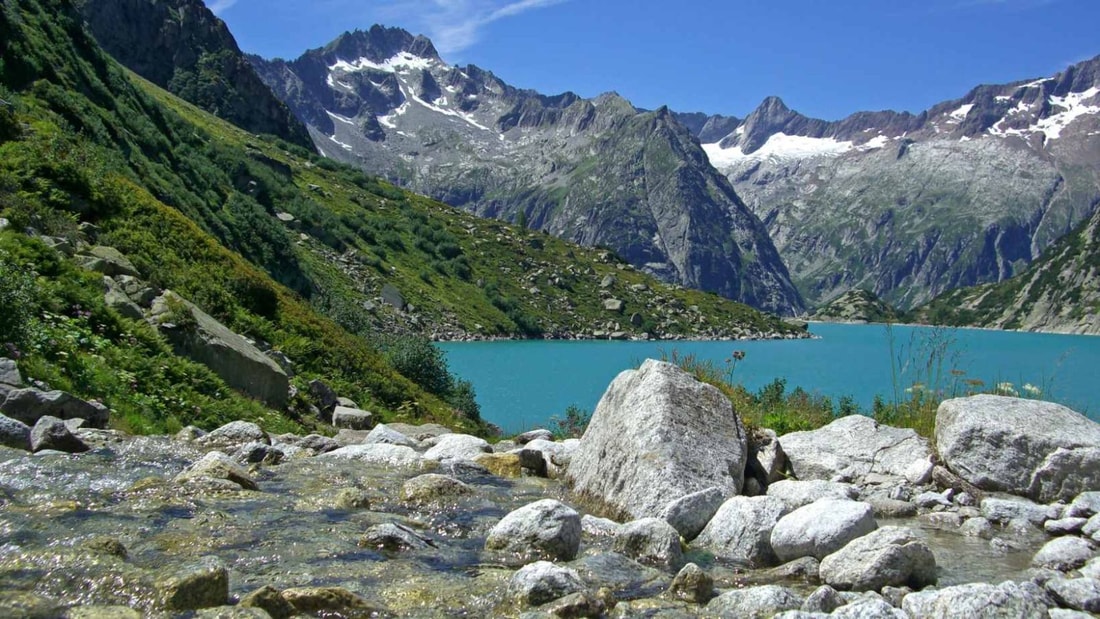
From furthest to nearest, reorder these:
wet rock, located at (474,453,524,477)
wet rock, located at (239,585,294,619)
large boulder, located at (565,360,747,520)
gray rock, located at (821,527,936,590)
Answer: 1. wet rock, located at (474,453,524,477)
2. large boulder, located at (565,360,747,520)
3. gray rock, located at (821,527,936,590)
4. wet rock, located at (239,585,294,619)

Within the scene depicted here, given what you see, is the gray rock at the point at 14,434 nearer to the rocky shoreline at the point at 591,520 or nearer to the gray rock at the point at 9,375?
the rocky shoreline at the point at 591,520

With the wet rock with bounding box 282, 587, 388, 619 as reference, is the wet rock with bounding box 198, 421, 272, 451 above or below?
above

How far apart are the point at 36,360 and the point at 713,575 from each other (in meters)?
11.0

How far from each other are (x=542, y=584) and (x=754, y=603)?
6.43 feet

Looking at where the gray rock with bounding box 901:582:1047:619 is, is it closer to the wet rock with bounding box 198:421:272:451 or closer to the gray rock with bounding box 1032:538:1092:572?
the gray rock with bounding box 1032:538:1092:572

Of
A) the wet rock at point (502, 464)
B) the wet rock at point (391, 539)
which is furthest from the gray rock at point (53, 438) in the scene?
the wet rock at point (502, 464)

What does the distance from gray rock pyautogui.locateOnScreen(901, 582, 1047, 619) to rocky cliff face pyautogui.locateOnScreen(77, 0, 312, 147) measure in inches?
6266

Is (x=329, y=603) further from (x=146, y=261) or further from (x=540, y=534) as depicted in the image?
(x=146, y=261)

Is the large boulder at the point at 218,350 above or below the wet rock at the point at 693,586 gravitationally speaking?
above

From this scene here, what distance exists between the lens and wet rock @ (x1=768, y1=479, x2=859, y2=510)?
34.3ft

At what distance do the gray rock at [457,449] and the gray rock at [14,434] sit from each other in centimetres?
598

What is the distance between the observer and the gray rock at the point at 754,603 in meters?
6.69

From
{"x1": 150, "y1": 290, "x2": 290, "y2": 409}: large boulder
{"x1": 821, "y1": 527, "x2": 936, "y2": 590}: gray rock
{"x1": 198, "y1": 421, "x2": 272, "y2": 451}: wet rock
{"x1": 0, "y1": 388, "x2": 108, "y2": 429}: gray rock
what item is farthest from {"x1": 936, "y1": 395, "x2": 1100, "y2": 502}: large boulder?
{"x1": 150, "y1": 290, "x2": 290, "y2": 409}: large boulder

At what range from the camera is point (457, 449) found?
1435 cm
